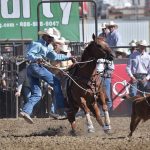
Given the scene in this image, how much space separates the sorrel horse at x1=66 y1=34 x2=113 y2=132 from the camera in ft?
43.0

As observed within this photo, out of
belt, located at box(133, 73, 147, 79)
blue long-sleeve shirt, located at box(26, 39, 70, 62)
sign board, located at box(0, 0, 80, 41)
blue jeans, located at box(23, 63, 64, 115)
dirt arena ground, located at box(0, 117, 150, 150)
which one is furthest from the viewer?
sign board, located at box(0, 0, 80, 41)

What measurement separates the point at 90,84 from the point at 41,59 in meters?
0.98

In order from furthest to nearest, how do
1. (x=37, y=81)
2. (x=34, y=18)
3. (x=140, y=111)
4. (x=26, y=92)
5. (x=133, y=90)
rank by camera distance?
1. (x=34, y=18)
2. (x=26, y=92)
3. (x=133, y=90)
4. (x=37, y=81)
5. (x=140, y=111)

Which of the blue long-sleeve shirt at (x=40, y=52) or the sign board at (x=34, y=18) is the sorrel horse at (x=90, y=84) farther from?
the sign board at (x=34, y=18)

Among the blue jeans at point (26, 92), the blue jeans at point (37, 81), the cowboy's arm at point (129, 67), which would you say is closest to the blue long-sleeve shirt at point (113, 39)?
the cowboy's arm at point (129, 67)

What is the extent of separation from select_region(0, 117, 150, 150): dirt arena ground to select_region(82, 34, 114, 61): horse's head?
4.23 ft

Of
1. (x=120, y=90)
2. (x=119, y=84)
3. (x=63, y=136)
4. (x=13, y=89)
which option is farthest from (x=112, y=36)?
(x=63, y=136)

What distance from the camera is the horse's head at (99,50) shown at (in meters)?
13.0

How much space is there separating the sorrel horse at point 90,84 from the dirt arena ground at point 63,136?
0.41m

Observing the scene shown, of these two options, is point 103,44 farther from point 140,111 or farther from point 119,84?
point 119,84

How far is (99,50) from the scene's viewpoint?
1311 centimetres

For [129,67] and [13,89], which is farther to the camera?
[13,89]

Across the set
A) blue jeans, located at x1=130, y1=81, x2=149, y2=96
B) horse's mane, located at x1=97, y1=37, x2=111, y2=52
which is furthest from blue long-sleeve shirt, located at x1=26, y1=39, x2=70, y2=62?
blue jeans, located at x1=130, y1=81, x2=149, y2=96

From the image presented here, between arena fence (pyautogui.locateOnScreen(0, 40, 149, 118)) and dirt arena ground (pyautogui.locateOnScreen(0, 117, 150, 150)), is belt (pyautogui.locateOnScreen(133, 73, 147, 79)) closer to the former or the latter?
arena fence (pyautogui.locateOnScreen(0, 40, 149, 118))
